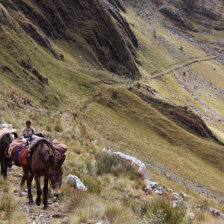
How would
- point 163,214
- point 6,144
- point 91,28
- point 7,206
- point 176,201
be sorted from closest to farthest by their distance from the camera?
1. point 7,206
2. point 163,214
3. point 6,144
4. point 176,201
5. point 91,28

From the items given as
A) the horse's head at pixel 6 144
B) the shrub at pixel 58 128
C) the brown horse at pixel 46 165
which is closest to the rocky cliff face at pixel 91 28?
the shrub at pixel 58 128

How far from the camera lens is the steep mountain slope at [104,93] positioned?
80.5ft

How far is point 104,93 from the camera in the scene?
41844 mm

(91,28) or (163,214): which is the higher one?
(91,28)

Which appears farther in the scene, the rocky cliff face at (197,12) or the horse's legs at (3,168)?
the rocky cliff face at (197,12)

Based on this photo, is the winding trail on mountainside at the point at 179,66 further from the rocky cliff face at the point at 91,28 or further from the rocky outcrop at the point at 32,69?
the rocky outcrop at the point at 32,69

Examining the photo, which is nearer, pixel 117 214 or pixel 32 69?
pixel 117 214

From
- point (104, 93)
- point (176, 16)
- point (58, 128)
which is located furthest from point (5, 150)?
point (176, 16)

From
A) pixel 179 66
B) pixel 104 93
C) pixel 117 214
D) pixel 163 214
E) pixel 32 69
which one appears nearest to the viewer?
pixel 117 214

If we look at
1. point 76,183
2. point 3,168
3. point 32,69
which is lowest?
point 76,183

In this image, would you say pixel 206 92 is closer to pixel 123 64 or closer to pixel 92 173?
pixel 123 64

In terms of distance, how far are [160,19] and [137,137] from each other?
14707cm

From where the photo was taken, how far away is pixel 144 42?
108 metres

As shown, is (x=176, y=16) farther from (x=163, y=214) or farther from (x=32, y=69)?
(x=163, y=214)
